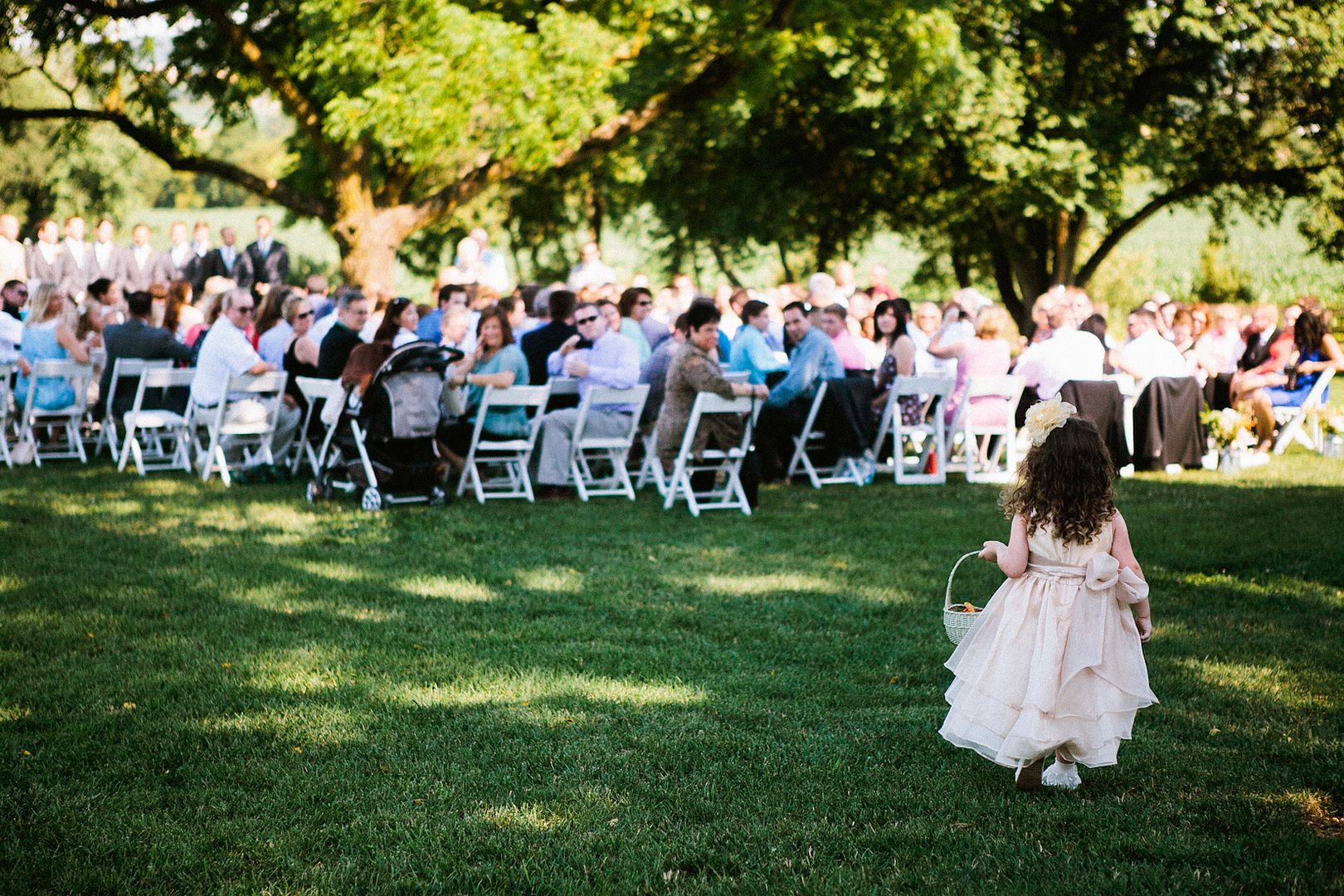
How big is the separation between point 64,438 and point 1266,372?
13.4m

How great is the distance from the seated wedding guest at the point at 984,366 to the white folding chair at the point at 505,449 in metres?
3.96

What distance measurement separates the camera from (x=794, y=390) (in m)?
11.7

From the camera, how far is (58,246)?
18141 mm

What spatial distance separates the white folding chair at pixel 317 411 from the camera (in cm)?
1045

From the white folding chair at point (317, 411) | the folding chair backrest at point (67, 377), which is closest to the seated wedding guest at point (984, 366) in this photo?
the white folding chair at point (317, 411)

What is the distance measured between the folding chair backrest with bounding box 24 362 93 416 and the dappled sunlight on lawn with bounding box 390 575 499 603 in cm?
630

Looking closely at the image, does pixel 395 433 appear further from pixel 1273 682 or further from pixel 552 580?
pixel 1273 682

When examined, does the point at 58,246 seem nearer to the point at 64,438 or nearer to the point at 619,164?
the point at 64,438

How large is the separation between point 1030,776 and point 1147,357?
9.59 metres

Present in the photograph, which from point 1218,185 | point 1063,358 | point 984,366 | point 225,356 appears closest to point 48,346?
point 225,356

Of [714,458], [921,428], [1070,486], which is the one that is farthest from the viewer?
[921,428]

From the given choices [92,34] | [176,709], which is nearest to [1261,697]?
[176,709]

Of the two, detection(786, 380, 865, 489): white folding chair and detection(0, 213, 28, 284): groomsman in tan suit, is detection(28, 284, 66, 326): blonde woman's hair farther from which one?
detection(786, 380, 865, 489): white folding chair

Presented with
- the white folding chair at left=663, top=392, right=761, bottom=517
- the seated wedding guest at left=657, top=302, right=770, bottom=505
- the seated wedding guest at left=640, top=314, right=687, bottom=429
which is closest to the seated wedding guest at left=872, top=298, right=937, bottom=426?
the seated wedding guest at left=640, top=314, right=687, bottom=429
